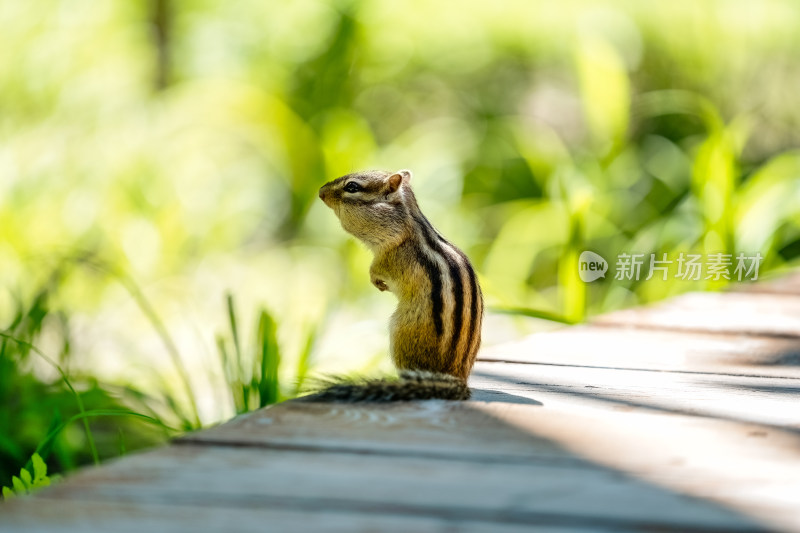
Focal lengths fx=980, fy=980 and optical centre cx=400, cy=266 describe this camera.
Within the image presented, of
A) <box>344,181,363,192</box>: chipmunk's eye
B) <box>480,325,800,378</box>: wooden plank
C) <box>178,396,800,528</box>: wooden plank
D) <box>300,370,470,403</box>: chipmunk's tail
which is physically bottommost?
<box>178,396,800,528</box>: wooden plank

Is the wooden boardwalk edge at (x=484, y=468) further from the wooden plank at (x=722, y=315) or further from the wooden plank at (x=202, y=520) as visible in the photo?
the wooden plank at (x=722, y=315)

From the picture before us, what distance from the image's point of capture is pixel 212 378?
3051 millimetres

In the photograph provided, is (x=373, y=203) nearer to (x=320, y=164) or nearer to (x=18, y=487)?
(x=18, y=487)

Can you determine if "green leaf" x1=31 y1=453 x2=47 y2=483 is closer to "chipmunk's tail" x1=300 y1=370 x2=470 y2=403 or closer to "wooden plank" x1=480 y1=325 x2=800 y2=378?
"chipmunk's tail" x1=300 y1=370 x2=470 y2=403

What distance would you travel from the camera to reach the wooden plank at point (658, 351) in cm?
233

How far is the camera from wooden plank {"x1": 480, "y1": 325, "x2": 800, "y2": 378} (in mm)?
2330

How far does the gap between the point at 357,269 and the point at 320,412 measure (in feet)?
11.8

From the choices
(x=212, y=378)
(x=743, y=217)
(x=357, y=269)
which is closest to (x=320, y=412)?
(x=212, y=378)

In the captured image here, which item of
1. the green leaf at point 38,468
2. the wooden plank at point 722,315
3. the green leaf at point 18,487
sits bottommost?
the green leaf at point 18,487

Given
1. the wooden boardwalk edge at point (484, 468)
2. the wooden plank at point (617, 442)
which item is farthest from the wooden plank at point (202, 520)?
the wooden plank at point (617, 442)

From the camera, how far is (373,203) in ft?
7.16

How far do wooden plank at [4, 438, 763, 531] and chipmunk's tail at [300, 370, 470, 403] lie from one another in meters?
0.35

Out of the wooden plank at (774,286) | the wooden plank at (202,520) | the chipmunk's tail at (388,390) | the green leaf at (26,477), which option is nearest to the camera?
the wooden plank at (202,520)

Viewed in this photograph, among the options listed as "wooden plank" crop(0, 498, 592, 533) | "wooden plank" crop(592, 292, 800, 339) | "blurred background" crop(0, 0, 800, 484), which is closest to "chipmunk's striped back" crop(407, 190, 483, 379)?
"wooden plank" crop(0, 498, 592, 533)
